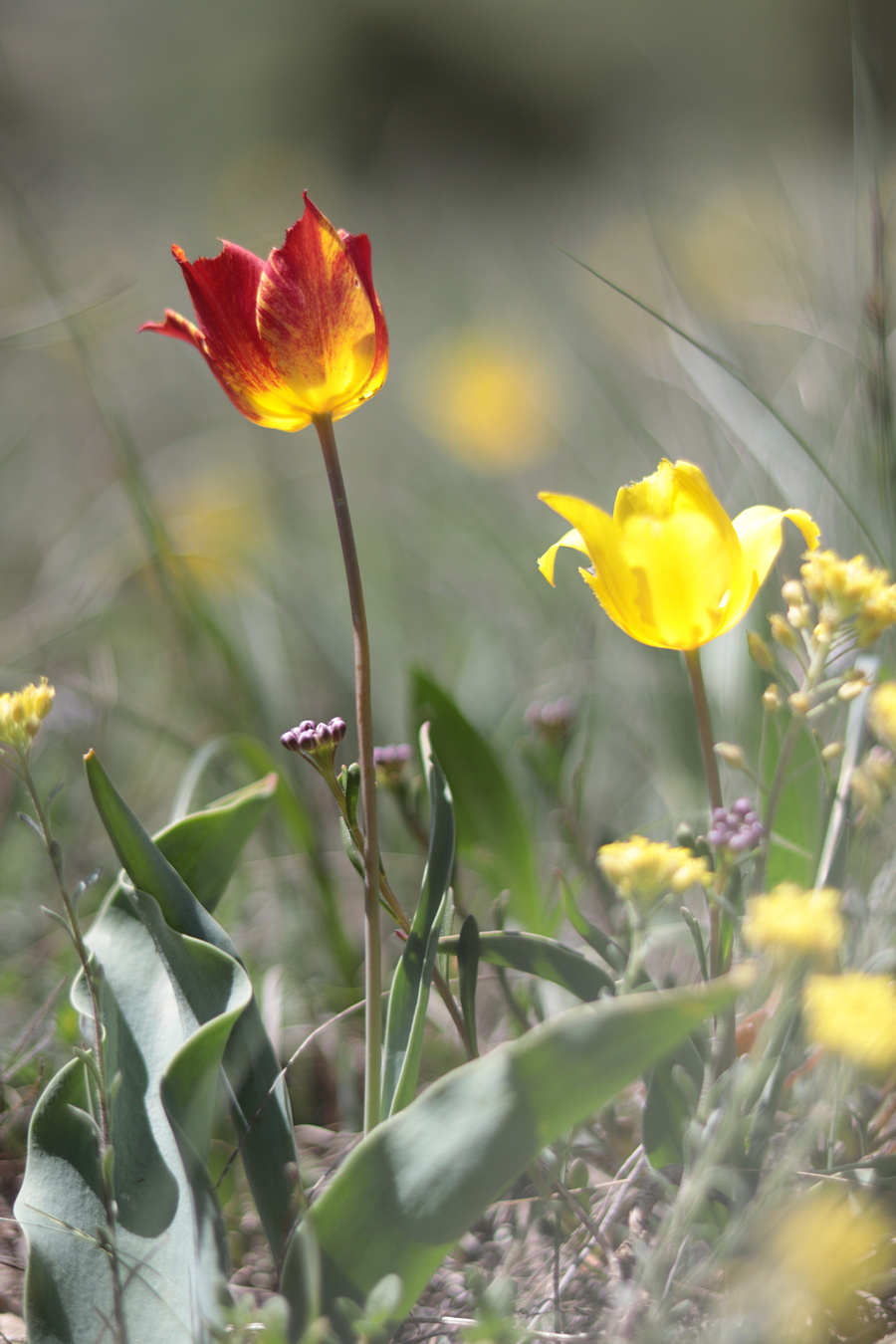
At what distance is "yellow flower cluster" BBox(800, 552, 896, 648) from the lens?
1.39 feet

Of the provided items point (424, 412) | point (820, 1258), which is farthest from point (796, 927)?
point (424, 412)

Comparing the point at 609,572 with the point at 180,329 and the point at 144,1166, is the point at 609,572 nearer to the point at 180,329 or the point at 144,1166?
the point at 180,329

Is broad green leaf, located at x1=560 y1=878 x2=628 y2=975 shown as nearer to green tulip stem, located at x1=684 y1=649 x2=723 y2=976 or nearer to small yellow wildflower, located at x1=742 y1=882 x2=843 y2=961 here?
green tulip stem, located at x1=684 y1=649 x2=723 y2=976

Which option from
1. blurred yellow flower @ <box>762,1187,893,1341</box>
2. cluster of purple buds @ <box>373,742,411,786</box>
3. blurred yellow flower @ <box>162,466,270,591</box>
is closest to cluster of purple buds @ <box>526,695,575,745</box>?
cluster of purple buds @ <box>373,742,411,786</box>

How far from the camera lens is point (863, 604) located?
Answer: 1.41ft

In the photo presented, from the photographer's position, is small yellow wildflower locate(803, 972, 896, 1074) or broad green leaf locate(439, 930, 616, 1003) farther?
broad green leaf locate(439, 930, 616, 1003)

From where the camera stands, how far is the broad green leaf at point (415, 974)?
18.7 inches

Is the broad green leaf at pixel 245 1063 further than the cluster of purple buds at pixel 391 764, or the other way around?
the cluster of purple buds at pixel 391 764

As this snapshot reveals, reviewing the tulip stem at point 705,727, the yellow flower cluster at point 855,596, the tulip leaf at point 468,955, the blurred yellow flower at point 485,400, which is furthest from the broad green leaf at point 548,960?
the blurred yellow flower at point 485,400

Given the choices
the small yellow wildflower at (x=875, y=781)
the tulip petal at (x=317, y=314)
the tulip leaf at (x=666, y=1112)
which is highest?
the tulip petal at (x=317, y=314)

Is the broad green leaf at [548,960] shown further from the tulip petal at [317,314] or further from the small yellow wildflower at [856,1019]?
the tulip petal at [317,314]

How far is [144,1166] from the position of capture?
0.48 m

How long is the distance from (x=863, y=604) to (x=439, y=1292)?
46cm

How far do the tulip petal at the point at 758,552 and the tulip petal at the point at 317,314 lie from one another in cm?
22
